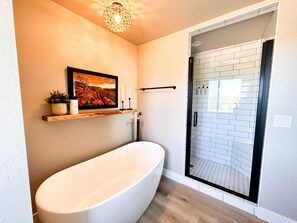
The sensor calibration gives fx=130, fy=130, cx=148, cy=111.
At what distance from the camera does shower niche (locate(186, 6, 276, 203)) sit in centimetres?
213

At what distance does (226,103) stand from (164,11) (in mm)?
2073

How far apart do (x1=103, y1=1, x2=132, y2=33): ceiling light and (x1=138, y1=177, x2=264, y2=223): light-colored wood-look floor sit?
221 cm

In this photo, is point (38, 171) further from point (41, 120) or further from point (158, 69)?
point (158, 69)

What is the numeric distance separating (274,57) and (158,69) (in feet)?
5.03

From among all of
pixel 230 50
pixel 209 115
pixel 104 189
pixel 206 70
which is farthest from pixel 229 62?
pixel 104 189

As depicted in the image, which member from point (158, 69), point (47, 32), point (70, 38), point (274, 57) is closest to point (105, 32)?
point (70, 38)

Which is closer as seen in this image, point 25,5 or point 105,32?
point 25,5

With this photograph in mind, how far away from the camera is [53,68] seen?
4.95 feet

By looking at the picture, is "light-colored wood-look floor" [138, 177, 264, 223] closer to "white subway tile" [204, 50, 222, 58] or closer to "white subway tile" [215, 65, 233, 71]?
"white subway tile" [215, 65, 233, 71]

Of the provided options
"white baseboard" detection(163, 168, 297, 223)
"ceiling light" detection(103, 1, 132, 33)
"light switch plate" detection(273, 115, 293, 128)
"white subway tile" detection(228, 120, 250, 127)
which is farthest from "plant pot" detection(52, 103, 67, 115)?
"white subway tile" detection(228, 120, 250, 127)

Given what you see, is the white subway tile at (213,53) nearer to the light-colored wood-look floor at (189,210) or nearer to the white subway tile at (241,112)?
the white subway tile at (241,112)

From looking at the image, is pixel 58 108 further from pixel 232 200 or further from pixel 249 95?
pixel 249 95

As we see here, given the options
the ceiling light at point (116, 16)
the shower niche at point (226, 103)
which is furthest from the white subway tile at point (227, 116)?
the ceiling light at point (116, 16)

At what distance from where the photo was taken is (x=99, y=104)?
196 cm
